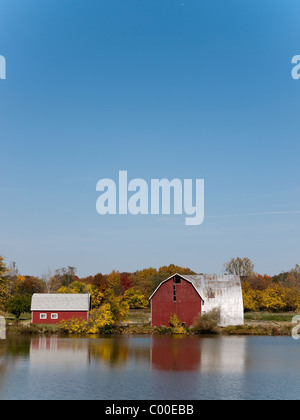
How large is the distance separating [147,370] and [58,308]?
33.4 meters

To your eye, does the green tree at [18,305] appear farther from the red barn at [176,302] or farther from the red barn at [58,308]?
the red barn at [176,302]

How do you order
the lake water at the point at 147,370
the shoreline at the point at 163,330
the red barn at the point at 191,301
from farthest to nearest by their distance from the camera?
1. the red barn at the point at 191,301
2. the shoreline at the point at 163,330
3. the lake water at the point at 147,370

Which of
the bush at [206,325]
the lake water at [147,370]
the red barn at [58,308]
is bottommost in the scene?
the lake water at [147,370]

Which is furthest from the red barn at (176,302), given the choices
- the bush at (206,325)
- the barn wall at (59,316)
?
the barn wall at (59,316)

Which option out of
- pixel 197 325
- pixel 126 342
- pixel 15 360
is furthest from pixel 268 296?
pixel 15 360

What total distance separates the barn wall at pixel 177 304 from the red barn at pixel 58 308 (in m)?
8.42

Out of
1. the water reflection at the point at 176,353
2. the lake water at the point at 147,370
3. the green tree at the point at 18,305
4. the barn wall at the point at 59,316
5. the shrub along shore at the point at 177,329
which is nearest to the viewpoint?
the lake water at the point at 147,370

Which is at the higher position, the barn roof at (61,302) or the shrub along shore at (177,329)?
the barn roof at (61,302)

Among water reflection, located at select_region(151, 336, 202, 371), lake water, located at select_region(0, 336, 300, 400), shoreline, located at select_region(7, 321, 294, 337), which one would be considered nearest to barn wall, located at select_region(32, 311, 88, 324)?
shoreline, located at select_region(7, 321, 294, 337)

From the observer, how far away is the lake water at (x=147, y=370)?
23.4 m

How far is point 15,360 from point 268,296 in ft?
189

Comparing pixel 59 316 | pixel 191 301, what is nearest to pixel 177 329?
pixel 191 301

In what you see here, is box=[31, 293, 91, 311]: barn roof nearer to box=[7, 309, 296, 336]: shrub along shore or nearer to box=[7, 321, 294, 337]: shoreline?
box=[7, 309, 296, 336]: shrub along shore

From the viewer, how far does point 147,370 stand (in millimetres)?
29234
